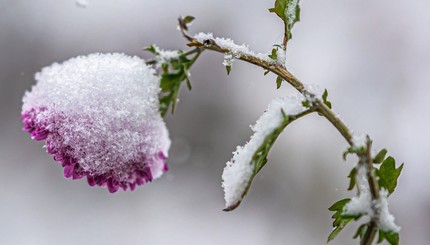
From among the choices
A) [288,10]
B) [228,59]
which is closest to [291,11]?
[288,10]

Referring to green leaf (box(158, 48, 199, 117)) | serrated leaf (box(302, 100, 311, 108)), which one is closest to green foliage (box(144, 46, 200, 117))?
green leaf (box(158, 48, 199, 117))

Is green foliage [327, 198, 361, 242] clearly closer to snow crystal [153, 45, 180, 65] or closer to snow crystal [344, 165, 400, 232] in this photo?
snow crystal [344, 165, 400, 232]

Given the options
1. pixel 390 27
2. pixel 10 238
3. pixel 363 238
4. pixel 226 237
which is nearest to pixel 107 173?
pixel 363 238

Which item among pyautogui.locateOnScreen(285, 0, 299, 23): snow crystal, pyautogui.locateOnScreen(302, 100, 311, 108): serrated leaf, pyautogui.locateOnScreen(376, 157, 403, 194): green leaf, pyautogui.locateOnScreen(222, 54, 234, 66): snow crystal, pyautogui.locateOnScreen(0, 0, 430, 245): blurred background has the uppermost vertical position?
pyautogui.locateOnScreen(0, 0, 430, 245): blurred background

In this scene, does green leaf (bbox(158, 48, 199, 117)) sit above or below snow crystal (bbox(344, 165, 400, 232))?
above

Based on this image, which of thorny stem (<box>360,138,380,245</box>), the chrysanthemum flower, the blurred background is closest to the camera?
thorny stem (<box>360,138,380,245</box>)

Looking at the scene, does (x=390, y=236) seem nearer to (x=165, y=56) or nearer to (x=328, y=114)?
(x=328, y=114)

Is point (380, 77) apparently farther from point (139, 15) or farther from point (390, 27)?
point (139, 15)
